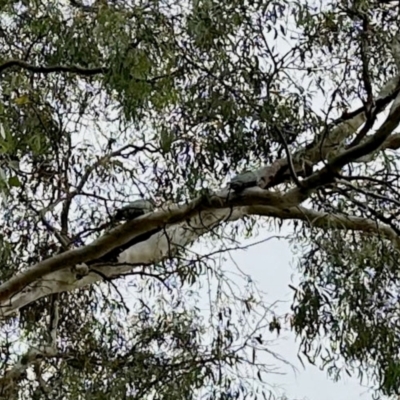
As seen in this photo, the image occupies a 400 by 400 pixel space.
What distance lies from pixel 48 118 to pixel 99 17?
17.1 inches

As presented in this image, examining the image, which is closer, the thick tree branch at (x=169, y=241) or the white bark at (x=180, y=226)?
the white bark at (x=180, y=226)

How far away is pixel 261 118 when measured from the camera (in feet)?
8.53

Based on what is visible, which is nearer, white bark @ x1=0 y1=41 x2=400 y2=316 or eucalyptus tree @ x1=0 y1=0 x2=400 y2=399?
white bark @ x1=0 y1=41 x2=400 y2=316

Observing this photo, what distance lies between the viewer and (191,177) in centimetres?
278

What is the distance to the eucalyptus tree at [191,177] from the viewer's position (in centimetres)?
261

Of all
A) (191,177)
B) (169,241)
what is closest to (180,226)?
(169,241)

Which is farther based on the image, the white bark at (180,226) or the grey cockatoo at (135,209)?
the grey cockatoo at (135,209)

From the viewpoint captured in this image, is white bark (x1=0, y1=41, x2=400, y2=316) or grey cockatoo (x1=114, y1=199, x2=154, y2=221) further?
grey cockatoo (x1=114, y1=199, x2=154, y2=221)

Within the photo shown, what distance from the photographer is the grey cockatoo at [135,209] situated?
2609 mm

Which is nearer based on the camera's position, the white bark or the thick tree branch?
the white bark

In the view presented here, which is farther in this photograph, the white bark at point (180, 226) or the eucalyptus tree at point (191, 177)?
the eucalyptus tree at point (191, 177)

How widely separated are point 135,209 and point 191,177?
0.86ft

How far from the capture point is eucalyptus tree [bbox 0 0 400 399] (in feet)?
8.56

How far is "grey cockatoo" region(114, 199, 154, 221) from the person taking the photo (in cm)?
261
